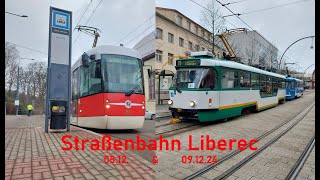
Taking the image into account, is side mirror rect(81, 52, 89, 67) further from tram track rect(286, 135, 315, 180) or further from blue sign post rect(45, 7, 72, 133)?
tram track rect(286, 135, 315, 180)

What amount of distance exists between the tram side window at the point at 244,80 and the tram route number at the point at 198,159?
4882mm

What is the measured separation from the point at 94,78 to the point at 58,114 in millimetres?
1155

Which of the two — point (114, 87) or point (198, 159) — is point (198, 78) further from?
point (198, 159)

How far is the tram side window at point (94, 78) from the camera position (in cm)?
578

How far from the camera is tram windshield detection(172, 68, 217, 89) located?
21.8 feet

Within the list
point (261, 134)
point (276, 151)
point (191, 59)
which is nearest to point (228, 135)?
point (261, 134)

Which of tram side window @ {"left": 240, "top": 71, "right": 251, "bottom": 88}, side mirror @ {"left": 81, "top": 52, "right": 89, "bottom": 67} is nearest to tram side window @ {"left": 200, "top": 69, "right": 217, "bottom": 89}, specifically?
tram side window @ {"left": 240, "top": 71, "right": 251, "bottom": 88}

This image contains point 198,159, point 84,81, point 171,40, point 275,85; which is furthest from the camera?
point 275,85

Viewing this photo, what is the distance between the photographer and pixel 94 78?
595 cm

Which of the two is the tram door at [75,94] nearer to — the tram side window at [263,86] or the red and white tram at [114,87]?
the red and white tram at [114,87]

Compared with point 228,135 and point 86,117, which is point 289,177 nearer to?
point 228,135

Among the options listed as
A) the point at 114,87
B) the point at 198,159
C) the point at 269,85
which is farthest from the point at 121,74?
the point at 269,85
